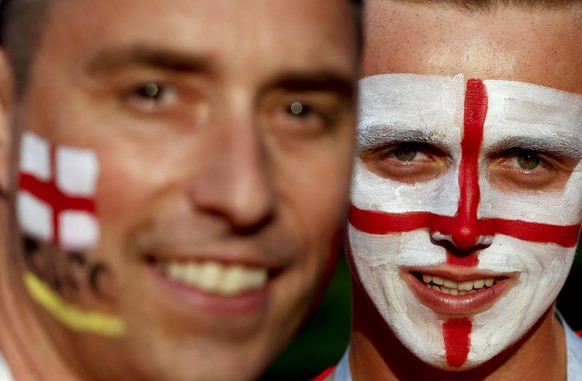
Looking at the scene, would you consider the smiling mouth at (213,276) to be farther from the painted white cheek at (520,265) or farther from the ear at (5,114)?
the painted white cheek at (520,265)

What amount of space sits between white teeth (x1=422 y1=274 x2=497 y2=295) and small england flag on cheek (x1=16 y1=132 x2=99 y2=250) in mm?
1768

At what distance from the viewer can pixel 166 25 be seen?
1991 mm

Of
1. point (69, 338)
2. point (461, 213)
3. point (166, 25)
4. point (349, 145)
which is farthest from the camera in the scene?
point (461, 213)

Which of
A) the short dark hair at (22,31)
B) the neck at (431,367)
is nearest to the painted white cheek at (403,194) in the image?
the neck at (431,367)

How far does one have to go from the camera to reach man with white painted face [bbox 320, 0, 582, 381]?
11.2ft

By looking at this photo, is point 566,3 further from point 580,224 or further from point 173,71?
point 173,71

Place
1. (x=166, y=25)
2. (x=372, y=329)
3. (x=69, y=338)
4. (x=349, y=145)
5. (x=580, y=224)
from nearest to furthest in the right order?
(x=166, y=25) → (x=69, y=338) → (x=349, y=145) → (x=580, y=224) → (x=372, y=329)

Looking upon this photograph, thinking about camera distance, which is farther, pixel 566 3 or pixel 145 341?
pixel 566 3

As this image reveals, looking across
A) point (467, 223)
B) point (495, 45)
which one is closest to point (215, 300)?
point (467, 223)

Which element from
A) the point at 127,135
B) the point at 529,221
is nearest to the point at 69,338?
the point at 127,135

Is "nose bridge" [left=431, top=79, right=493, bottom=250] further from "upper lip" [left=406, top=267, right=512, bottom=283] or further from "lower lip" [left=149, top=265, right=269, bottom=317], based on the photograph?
"lower lip" [left=149, top=265, right=269, bottom=317]

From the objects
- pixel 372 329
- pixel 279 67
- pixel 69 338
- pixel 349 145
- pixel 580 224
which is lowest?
pixel 372 329

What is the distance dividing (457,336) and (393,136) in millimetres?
767

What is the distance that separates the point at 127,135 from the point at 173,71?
0.17m
